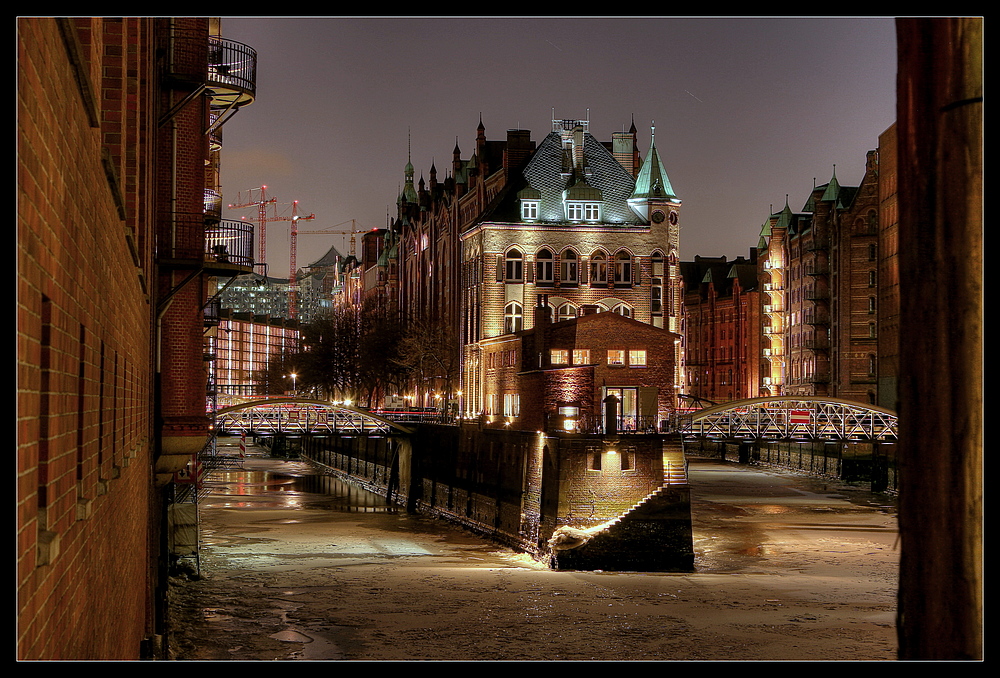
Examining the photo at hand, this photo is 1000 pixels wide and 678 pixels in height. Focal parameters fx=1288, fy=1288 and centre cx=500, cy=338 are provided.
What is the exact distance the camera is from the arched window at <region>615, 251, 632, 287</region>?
75250 millimetres

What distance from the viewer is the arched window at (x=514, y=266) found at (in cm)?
7444

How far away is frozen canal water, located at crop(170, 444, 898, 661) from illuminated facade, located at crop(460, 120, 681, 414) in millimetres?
17867

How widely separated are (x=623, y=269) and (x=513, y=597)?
4100 cm

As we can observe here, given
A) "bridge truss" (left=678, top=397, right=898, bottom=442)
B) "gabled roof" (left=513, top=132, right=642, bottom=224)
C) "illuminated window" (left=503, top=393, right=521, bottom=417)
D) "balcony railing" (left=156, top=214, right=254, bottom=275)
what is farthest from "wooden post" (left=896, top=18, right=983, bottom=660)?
"gabled roof" (left=513, top=132, right=642, bottom=224)

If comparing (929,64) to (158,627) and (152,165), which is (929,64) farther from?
(158,627)

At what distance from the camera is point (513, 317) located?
74312 millimetres

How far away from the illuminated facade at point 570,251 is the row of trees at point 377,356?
823cm

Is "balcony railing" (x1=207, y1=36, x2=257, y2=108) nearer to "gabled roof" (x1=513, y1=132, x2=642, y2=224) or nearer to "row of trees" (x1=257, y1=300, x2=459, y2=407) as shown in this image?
"gabled roof" (x1=513, y1=132, x2=642, y2=224)

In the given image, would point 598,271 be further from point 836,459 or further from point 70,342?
point 70,342

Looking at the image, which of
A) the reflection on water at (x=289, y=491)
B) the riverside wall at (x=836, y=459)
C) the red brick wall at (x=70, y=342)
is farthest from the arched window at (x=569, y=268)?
the red brick wall at (x=70, y=342)

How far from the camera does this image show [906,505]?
4297 millimetres

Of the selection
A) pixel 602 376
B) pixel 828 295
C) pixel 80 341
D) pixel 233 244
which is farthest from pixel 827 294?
pixel 80 341
